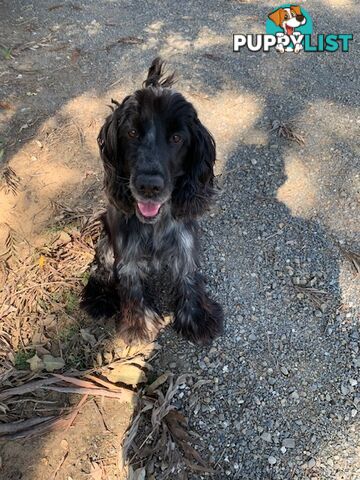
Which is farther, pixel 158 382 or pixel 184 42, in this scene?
pixel 184 42

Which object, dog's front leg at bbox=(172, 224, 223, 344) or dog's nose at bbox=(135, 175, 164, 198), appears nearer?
dog's nose at bbox=(135, 175, 164, 198)

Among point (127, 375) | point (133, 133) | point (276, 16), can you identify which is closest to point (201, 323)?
point (127, 375)

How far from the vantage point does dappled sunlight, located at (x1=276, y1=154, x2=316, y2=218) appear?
5.27 meters

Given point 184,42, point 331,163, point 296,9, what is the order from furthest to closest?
1. point 296,9
2. point 184,42
3. point 331,163

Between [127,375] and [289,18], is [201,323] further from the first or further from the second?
[289,18]

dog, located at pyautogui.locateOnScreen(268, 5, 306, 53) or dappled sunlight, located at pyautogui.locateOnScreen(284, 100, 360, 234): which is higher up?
dog, located at pyautogui.locateOnScreen(268, 5, 306, 53)

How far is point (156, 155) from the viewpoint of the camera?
328cm

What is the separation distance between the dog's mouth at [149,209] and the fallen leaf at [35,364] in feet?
5.55

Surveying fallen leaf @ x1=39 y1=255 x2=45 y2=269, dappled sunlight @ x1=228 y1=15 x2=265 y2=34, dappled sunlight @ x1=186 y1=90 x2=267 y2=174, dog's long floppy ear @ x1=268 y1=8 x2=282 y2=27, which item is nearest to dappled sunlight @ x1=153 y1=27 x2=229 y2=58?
dappled sunlight @ x1=228 y1=15 x2=265 y2=34

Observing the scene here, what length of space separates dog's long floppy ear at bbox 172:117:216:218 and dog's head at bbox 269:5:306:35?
17.1ft

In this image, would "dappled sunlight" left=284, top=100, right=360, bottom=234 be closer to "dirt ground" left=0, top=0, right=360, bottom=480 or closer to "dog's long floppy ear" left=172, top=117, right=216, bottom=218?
"dirt ground" left=0, top=0, right=360, bottom=480

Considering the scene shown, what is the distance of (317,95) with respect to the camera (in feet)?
21.7

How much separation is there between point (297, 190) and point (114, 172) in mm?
2614

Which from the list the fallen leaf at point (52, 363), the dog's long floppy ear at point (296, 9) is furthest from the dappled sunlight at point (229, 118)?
the fallen leaf at point (52, 363)
